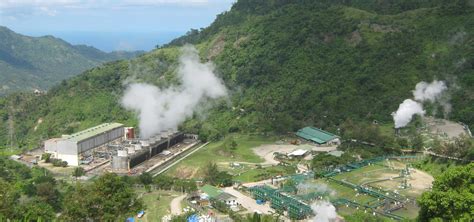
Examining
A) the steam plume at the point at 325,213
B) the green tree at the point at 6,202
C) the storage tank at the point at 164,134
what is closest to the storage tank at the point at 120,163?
the storage tank at the point at 164,134

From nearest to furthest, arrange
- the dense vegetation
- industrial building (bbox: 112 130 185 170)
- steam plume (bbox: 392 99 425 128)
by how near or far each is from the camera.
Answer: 1. the dense vegetation
2. industrial building (bbox: 112 130 185 170)
3. steam plume (bbox: 392 99 425 128)

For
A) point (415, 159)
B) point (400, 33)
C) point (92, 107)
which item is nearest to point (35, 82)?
point (92, 107)

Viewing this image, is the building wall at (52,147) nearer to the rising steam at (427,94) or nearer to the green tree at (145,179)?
the green tree at (145,179)

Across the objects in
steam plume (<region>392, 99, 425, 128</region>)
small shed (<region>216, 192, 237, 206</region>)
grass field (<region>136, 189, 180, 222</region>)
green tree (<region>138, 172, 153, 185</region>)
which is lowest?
grass field (<region>136, 189, 180, 222</region>)

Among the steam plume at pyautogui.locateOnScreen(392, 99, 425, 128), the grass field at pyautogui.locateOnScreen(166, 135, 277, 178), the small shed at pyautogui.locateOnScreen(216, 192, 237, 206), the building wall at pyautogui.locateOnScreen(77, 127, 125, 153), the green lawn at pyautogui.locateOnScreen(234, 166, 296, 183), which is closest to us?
the small shed at pyautogui.locateOnScreen(216, 192, 237, 206)

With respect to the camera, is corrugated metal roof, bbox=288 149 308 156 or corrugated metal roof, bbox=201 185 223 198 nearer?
corrugated metal roof, bbox=201 185 223 198

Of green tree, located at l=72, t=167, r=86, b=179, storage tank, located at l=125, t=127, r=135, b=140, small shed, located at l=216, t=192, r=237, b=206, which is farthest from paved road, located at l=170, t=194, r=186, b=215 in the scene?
storage tank, located at l=125, t=127, r=135, b=140

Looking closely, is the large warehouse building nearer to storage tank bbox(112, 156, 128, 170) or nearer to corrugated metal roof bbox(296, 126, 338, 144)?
storage tank bbox(112, 156, 128, 170)
